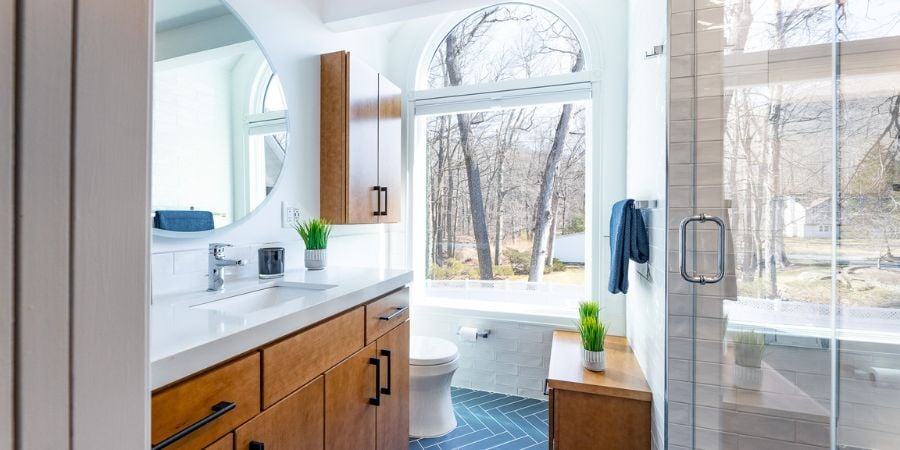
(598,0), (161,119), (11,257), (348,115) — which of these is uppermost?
(598,0)

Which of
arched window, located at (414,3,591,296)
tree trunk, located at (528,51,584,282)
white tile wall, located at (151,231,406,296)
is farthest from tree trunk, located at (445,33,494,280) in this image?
white tile wall, located at (151,231,406,296)

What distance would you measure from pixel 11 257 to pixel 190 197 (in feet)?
4.42

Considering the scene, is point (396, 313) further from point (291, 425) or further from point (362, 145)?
point (362, 145)

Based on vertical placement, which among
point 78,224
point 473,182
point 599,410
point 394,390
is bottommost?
point 599,410

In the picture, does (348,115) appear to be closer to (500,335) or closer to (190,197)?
(190,197)

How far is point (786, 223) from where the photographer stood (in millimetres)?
1341

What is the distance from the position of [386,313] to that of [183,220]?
0.83 m

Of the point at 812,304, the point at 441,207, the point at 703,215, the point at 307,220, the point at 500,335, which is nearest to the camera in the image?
the point at 812,304

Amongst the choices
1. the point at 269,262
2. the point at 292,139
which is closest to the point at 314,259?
the point at 269,262

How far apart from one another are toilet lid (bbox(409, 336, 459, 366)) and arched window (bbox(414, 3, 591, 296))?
2.20 ft

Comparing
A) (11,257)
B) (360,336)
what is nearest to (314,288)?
(360,336)

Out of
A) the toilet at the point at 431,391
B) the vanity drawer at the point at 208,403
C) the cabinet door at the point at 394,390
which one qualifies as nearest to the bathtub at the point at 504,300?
the toilet at the point at 431,391

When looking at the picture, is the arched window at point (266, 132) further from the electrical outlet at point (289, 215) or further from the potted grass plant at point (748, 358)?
the potted grass plant at point (748, 358)

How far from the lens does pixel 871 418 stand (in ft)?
3.87
